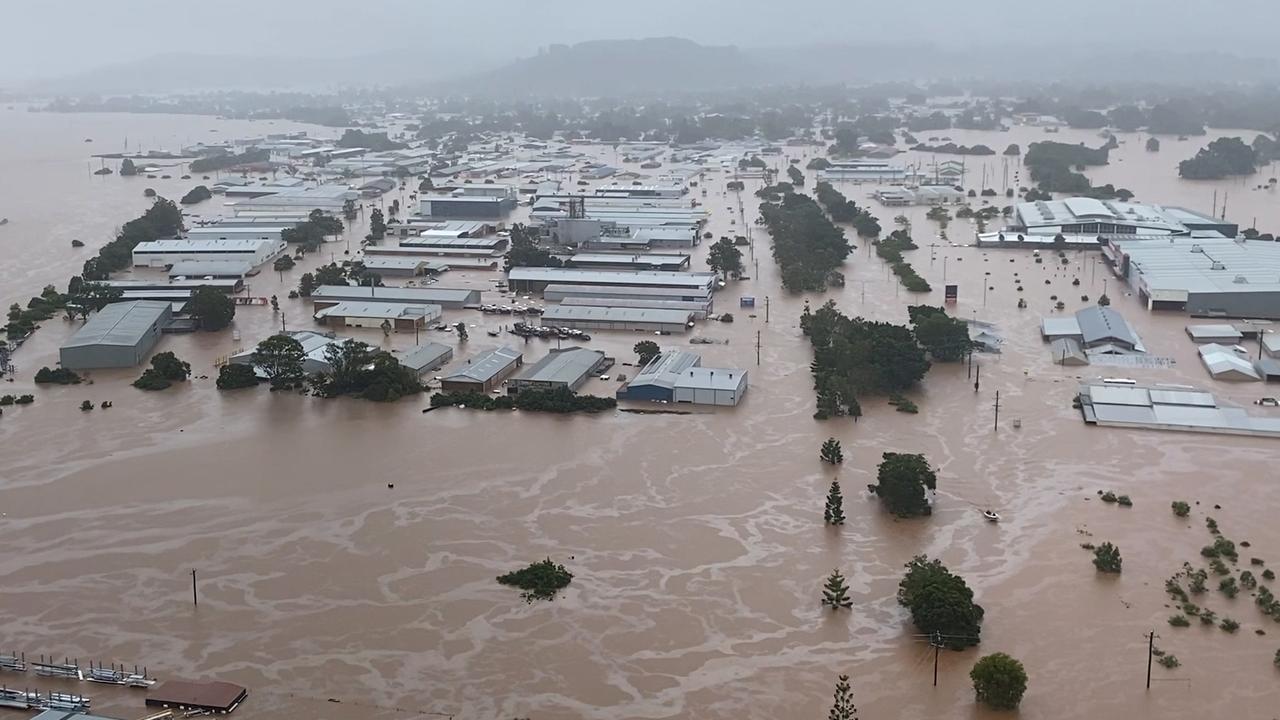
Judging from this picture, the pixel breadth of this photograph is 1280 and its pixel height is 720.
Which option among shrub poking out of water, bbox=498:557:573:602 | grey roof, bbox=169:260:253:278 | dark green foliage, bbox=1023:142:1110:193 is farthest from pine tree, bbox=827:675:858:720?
dark green foliage, bbox=1023:142:1110:193

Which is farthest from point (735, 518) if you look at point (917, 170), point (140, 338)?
point (917, 170)

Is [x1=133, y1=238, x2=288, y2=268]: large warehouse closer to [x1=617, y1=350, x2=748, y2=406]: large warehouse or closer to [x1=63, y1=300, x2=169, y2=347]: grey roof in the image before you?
[x1=63, y1=300, x2=169, y2=347]: grey roof

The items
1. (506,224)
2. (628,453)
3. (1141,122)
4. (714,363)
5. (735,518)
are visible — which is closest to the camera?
(735,518)

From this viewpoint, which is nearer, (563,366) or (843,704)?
(843,704)

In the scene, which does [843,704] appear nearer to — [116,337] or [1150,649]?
[1150,649]

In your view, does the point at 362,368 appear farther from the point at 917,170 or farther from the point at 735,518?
the point at 917,170

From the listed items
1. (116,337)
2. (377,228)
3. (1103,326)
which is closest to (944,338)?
(1103,326)
